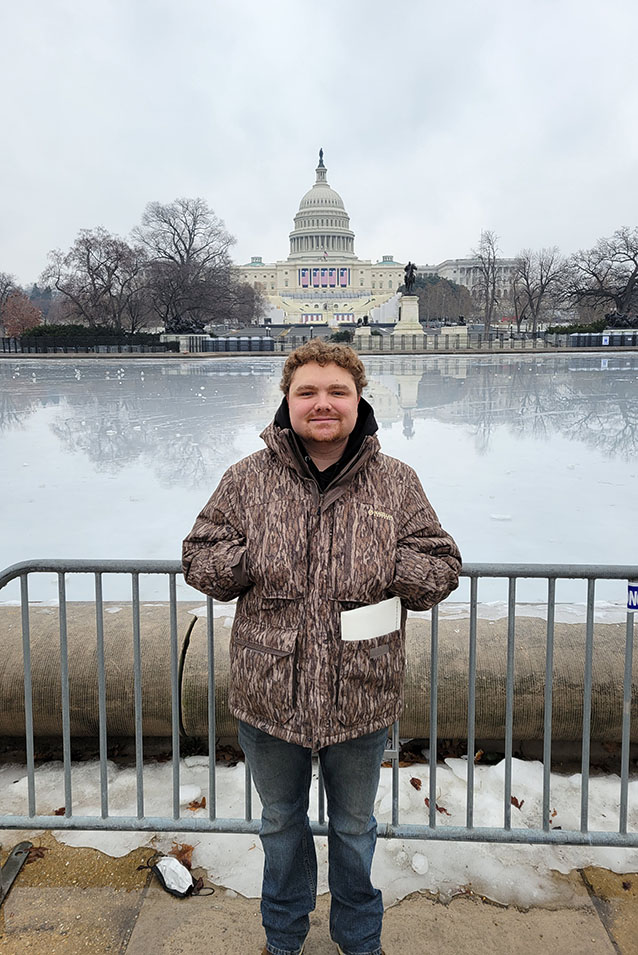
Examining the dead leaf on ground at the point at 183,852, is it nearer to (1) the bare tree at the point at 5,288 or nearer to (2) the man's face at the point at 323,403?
(2) the man's face at the point at 323,403

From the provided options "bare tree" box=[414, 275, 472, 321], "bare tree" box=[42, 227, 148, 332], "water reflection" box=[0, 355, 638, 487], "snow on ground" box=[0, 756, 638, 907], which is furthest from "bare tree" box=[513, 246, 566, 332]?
"snow on ground" box=[0, 756, 638, 907]

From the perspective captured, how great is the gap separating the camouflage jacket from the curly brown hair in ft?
0.57

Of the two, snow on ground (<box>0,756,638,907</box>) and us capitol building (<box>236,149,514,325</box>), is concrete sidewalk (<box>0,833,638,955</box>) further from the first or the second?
us capitol building (<box>236,149,514,325</box>)

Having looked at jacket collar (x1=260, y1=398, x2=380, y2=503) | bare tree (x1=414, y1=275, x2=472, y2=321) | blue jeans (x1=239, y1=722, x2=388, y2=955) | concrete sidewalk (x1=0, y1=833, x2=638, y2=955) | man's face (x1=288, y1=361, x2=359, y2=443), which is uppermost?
bare tree (x1=414, y1=275, x2=472, y2=321)

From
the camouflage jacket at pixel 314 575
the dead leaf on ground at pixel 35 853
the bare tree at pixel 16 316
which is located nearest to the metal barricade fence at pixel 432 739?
the dead leaf on ground at pixel 35 853

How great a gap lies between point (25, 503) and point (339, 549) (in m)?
5.26

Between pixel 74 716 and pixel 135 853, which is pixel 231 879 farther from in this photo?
pixel 74 716

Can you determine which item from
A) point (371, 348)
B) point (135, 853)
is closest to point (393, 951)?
point (135, 853)

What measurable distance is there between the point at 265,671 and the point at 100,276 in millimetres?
56902

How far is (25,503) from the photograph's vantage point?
262 inches

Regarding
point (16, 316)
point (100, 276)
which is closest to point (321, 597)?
point (100, 276)

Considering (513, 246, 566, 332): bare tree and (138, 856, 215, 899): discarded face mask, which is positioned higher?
(513, 246, 566, 332): bare tree

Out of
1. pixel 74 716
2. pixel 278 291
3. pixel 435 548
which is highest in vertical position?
pixel 278 291

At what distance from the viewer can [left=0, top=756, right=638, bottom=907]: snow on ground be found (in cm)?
261
